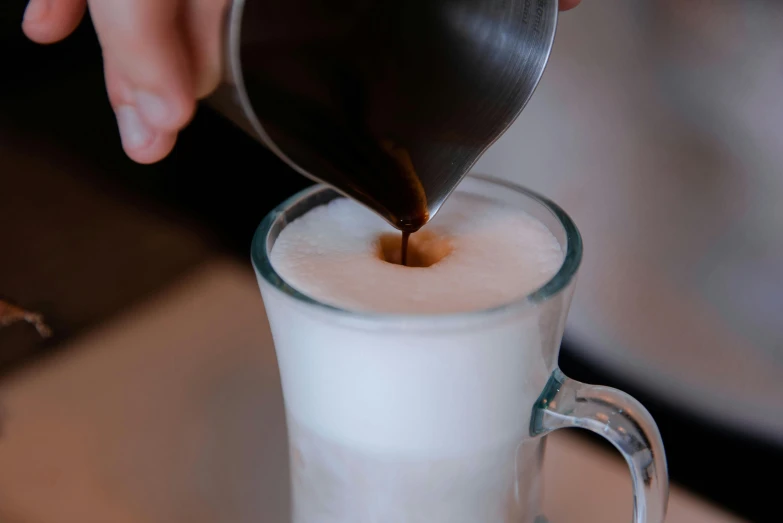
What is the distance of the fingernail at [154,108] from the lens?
301mm

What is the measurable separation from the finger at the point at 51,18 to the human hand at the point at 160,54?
0.08 metres

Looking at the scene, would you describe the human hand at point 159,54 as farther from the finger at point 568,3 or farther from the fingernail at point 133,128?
the finger at point 568,3

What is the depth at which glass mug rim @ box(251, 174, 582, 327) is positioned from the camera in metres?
0.27

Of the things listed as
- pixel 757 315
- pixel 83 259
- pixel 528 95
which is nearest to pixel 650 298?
pixel 757 315

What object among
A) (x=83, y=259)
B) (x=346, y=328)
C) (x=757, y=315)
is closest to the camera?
(x=346, y=328)

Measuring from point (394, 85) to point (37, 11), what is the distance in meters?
0.18

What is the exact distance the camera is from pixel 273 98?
31 cm

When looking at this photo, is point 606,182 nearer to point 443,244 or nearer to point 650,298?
point 650,298

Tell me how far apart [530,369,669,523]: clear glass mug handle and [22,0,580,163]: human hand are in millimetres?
190

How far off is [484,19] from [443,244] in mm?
104

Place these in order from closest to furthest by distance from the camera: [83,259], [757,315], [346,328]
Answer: [346,328], [757,315], [83,259]

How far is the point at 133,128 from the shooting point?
333 mm

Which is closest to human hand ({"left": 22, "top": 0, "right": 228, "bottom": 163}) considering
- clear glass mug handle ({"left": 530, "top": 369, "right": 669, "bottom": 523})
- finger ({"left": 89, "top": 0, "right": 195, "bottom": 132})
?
finger ({"left": 89, "top": 0, "right": 195, "bottom": 132})

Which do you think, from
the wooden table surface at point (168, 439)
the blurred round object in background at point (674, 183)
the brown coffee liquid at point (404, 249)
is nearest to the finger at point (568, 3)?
the blurred round object in background at point (674, 183)
